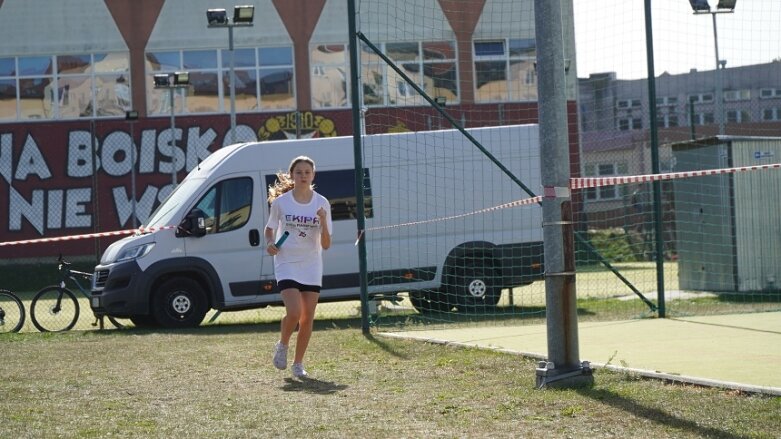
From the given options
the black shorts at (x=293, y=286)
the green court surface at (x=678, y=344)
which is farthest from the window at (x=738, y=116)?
the black shorts at (x=293, y=286)

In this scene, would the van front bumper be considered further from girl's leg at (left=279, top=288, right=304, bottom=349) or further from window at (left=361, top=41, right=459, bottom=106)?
girl's leg at (left=279, top=288, right=304, bottom=349)

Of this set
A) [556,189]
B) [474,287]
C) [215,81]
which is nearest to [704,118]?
[474,287]

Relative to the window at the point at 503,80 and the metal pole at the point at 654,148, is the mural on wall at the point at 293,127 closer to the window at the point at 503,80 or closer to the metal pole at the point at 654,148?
the window at the point at 503,80

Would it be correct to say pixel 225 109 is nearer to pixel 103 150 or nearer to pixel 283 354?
pixel 103 150

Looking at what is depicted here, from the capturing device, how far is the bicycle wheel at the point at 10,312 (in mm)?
16188

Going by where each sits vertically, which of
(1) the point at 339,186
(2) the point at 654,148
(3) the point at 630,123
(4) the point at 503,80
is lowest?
(1) the point at 339,186

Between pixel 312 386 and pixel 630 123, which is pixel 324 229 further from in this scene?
pixel 630 123

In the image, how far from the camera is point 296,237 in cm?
966

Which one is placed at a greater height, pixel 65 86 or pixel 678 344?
pixel 65 86

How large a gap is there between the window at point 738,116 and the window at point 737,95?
1371 millimetres

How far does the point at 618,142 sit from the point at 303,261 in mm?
14778

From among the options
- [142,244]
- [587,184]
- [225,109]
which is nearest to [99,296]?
Result: [142,244]

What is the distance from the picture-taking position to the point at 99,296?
52.0ft

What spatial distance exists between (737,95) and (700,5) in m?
7.58
